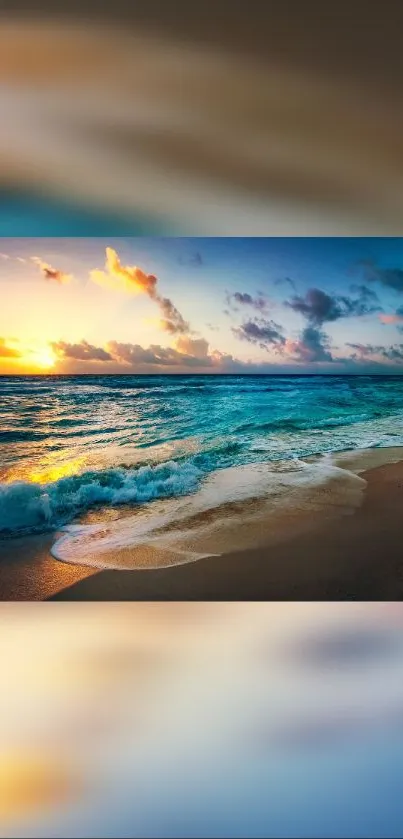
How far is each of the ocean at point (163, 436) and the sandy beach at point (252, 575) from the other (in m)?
0.24

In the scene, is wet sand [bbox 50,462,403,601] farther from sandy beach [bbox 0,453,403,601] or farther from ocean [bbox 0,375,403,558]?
ocean [bbox 0,375,403,558]

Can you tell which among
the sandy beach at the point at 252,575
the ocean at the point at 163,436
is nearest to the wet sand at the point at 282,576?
the sandy beach at the point at 252,575

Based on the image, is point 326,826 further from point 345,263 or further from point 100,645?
point 345,263

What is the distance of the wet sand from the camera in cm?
358

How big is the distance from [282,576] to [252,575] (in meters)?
0.14

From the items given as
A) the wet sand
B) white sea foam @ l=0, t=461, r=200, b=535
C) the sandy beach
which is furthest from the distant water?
the wet sand

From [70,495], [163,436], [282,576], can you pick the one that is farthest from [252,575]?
[70,495]

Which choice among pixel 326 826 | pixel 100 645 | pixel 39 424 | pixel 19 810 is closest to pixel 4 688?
pixel 100 645

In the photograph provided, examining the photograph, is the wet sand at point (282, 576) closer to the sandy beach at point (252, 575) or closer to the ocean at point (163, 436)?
the sandy beach at point (252, 575)

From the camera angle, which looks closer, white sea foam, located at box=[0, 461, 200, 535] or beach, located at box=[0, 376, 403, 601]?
beach, located at box=[0, 376, 403, 601]

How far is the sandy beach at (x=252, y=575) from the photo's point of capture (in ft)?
11.8

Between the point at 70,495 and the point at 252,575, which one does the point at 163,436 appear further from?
the point at 252,575
